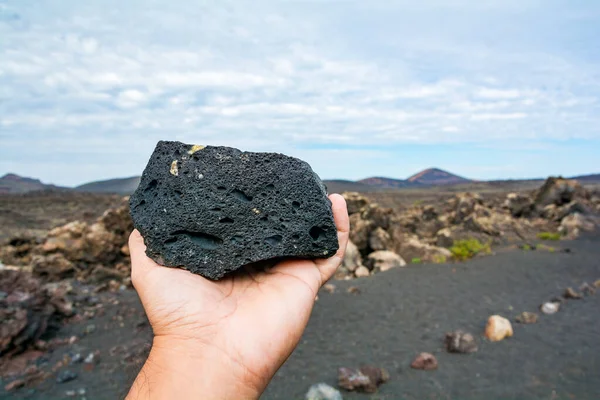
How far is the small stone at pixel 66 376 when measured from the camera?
20.3ft

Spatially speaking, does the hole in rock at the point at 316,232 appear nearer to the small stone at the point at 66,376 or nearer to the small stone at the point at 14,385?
the small stone at the point at 66,376

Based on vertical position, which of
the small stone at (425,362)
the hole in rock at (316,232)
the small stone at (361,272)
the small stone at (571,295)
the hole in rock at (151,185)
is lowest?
the small stone at (425,362)

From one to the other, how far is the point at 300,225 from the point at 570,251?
13119 millimetres

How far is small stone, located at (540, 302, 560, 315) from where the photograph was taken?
8859 mm

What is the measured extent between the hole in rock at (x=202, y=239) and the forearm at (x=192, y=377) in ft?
3.09

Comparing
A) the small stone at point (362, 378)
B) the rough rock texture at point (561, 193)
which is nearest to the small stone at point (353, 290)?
the small stone at point (362, 378)

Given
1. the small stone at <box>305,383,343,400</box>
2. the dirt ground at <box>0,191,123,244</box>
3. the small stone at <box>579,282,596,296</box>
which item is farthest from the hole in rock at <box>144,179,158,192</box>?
the dirt ground at <box>0,191,123,244</box>

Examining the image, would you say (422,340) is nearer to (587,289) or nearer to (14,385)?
(587,289)

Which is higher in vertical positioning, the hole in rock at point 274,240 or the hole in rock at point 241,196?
the hole in rock at point 241,196

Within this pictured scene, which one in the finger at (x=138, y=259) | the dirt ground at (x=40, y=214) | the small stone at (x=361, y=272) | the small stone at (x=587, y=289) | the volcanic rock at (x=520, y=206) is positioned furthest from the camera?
the dirt ground at (x=40, y=214)

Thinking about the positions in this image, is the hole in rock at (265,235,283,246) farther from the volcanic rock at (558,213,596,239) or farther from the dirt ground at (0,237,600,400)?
the volcanic rock at (558,213,596,239)

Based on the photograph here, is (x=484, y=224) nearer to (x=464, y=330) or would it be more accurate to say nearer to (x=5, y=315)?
(x=464, y=330)

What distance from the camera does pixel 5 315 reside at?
270 inches

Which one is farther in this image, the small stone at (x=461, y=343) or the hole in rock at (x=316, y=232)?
the small stone at (x=461, y=343)
